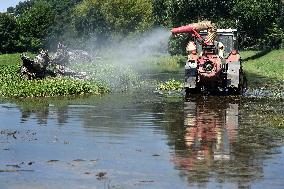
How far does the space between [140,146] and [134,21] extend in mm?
90033

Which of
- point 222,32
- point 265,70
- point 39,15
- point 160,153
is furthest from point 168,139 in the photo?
point 39,15

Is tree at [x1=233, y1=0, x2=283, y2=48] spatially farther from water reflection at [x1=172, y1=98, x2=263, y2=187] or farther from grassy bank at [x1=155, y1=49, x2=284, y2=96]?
water reflection at [x1=172, y1=98, x2=263, y2=187]

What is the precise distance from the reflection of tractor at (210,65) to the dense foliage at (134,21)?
1861 cm

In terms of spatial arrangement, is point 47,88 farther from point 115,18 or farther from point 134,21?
point 134,21

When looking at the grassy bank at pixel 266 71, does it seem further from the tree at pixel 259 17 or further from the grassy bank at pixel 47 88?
the grassy bank at pixel 47 88

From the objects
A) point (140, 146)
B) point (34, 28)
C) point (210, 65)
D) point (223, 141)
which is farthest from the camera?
point (34, 28)

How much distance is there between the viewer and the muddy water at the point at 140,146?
28.3ft

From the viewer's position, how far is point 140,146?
37.4ft

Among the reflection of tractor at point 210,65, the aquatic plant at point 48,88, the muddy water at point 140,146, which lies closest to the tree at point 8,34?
the aquatic plant at point 48,88

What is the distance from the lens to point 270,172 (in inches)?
358

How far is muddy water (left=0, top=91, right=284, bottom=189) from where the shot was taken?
28.3ft

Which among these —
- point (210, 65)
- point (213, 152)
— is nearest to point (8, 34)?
point (210, 65)

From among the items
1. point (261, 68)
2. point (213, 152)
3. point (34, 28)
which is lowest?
point (213, 152)

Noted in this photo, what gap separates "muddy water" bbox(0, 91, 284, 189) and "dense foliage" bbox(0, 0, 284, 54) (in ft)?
84.9
